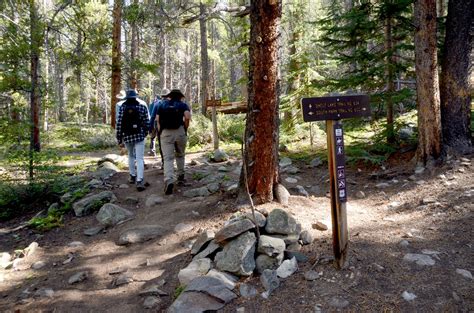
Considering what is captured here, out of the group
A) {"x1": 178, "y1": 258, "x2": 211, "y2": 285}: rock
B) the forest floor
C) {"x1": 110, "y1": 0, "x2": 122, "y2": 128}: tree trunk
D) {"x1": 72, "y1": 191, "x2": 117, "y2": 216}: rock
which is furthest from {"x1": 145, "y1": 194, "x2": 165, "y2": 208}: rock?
{"x1": 110, "y1": 0, "x2": 122, "y2": 128}: tree trunk

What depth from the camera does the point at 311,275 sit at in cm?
368

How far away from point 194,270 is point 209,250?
0.34m

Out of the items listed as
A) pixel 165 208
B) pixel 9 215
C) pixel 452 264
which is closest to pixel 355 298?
pixel 452 264

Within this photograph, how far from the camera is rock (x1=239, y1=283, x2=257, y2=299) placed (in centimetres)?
355

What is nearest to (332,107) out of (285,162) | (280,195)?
(280,195)

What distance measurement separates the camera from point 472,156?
6.87m

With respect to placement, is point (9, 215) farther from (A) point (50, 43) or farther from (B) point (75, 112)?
(B) point (75, 112)

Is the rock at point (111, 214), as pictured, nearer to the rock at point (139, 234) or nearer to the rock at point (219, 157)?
the rock at point (139, 234)

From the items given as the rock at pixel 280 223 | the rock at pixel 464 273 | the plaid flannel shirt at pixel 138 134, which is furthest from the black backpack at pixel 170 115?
the rock at pixel 464 273

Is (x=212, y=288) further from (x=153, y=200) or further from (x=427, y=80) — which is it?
(x=427, y=80)

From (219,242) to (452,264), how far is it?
8.66 feet

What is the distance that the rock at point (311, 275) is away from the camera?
3.64 metres

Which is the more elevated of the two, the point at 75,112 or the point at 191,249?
the point at 75,112

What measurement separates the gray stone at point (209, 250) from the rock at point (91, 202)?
3.49 meters
